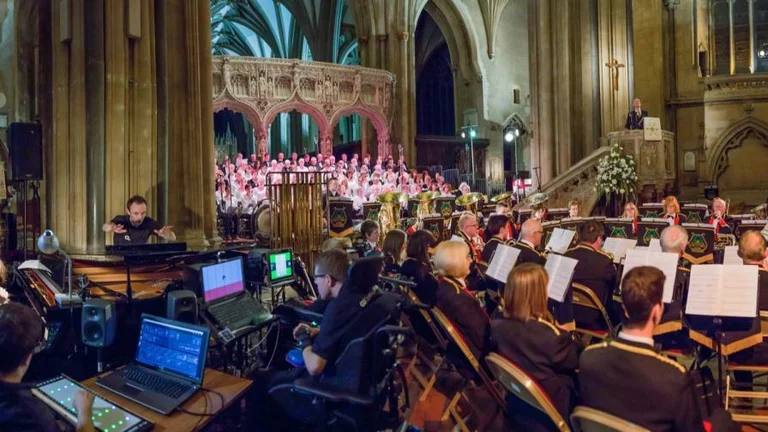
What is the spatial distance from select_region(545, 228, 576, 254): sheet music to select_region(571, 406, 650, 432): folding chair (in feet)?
15.7

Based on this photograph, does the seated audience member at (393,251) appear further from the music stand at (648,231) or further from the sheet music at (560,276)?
the music stand at (648,231)

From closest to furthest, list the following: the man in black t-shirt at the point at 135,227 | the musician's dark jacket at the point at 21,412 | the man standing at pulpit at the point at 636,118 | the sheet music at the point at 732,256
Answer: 1. the musician's dark jacket at the point at 21,412
2. the sheet music at the point at 732,256
3. the man in black t-shirt at the point at 135,227
4. the man standing at pulpit at the point at 636,118

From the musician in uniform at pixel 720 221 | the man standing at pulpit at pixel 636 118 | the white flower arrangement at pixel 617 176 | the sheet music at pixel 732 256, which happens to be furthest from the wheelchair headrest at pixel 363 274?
the man standing at pulpit at pixel 636 118

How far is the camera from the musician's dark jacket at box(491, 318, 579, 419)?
125 inches

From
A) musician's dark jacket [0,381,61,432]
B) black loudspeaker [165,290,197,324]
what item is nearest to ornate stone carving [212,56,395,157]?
black loudspeaker [165,290,197,324]

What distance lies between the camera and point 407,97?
957 inches

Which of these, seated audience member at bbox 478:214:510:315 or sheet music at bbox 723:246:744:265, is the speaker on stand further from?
sheet music at bbox 723:246:744:265

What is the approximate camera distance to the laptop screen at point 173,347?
3.03 meters

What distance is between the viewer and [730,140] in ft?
58.6

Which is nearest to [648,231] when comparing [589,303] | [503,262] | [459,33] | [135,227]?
[589,303]

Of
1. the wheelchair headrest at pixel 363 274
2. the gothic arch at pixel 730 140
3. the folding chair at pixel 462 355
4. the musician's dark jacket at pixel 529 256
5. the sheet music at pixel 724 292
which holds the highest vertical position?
the gothic arch at pixel 730 140

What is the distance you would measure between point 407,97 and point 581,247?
19368mm

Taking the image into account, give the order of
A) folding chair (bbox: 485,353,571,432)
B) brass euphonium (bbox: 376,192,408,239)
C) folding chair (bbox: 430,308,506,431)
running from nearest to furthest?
1. folding chair (bbox: 485,353,571,432)
2. folding chair (bbox: 430,308,506,431)
3. brass euphonium (bbox: 376,192,408,239)

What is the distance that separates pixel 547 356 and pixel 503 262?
2.28 metres
